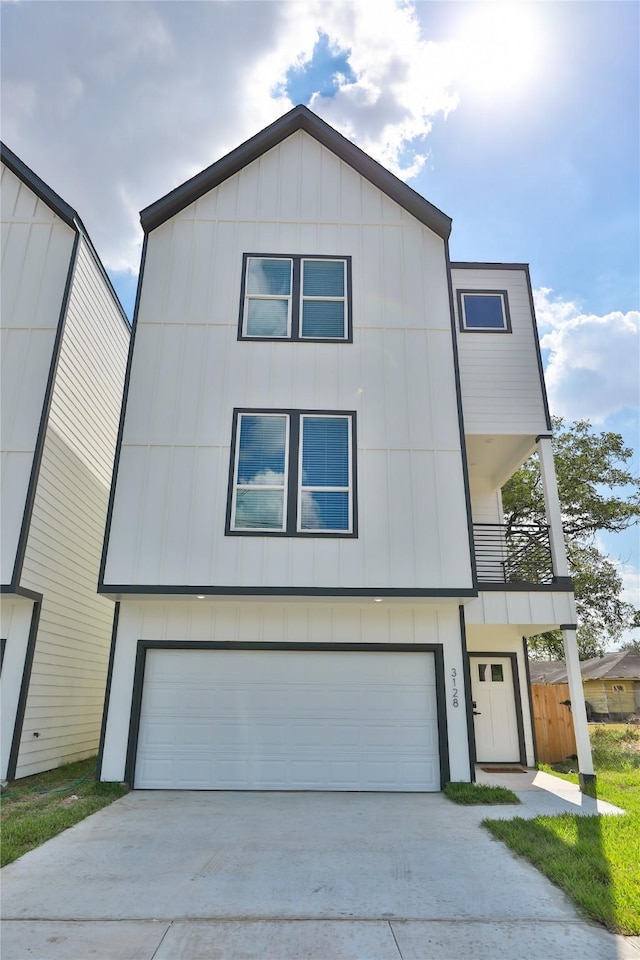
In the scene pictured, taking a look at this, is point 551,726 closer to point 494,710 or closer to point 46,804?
point 494,710

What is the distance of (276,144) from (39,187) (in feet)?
15.0

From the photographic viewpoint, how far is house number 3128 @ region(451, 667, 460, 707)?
7.91 meters

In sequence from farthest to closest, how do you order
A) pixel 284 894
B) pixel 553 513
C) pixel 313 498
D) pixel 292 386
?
1. pixel 553 513
2. pixel 292 386
3. pixel 313 498
4. pixel 284 894

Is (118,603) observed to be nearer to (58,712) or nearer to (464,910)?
(58,712)

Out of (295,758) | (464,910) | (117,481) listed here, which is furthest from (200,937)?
(117,481)

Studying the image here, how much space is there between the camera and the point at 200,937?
3.35m

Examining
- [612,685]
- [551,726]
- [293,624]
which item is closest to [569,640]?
[551,726]

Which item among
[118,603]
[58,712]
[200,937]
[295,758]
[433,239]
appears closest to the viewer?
[200,937]

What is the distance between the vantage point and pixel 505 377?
10.0 metres

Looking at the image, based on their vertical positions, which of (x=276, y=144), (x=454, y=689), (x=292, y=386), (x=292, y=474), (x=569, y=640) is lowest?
(x=454, y=689)

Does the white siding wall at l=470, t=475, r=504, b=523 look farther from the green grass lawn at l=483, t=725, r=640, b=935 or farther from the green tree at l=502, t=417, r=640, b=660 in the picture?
the green tree at l=502, t=417, r=640, b=660

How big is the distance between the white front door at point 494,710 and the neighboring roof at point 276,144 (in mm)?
8234

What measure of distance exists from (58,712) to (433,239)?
419 inches

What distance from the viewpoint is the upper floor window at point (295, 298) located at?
30.9ft
